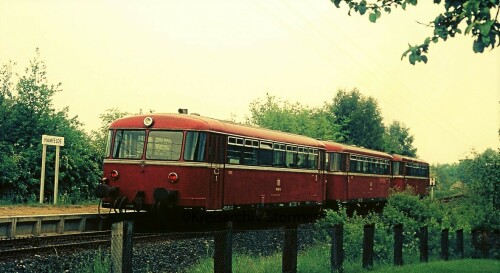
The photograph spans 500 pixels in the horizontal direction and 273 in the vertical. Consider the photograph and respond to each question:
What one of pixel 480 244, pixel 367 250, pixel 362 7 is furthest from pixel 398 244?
pixel 362 7

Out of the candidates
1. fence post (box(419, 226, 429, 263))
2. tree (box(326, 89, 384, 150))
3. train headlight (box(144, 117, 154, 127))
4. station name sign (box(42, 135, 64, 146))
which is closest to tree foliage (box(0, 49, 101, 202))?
station name sign (box(42, 135, 64, 146))

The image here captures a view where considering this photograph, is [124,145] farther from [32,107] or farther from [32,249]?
[32,107]

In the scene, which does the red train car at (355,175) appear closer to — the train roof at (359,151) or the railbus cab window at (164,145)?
the train roof at (359,151)

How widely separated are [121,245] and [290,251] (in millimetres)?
3983

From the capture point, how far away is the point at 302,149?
21.9 meters

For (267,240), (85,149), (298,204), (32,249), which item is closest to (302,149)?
(298,204)

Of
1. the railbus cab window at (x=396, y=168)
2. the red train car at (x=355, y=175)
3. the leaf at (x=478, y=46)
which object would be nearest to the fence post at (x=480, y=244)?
the red train car at (x=355, y=175)

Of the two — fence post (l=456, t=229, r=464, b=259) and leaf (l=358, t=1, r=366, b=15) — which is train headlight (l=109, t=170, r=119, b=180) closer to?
fence post (l=456, t=229, r=464, b=259)

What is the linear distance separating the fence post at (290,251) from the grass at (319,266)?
0.34m

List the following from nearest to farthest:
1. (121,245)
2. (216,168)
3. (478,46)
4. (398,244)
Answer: (121,245), (478,46), (398,244), (216,168)

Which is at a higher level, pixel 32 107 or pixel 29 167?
pixel 32 107

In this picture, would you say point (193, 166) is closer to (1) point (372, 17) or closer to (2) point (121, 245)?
(1) point (372, 17)

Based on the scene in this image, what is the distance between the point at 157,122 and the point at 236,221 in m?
5.05

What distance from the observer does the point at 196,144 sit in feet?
51.4
